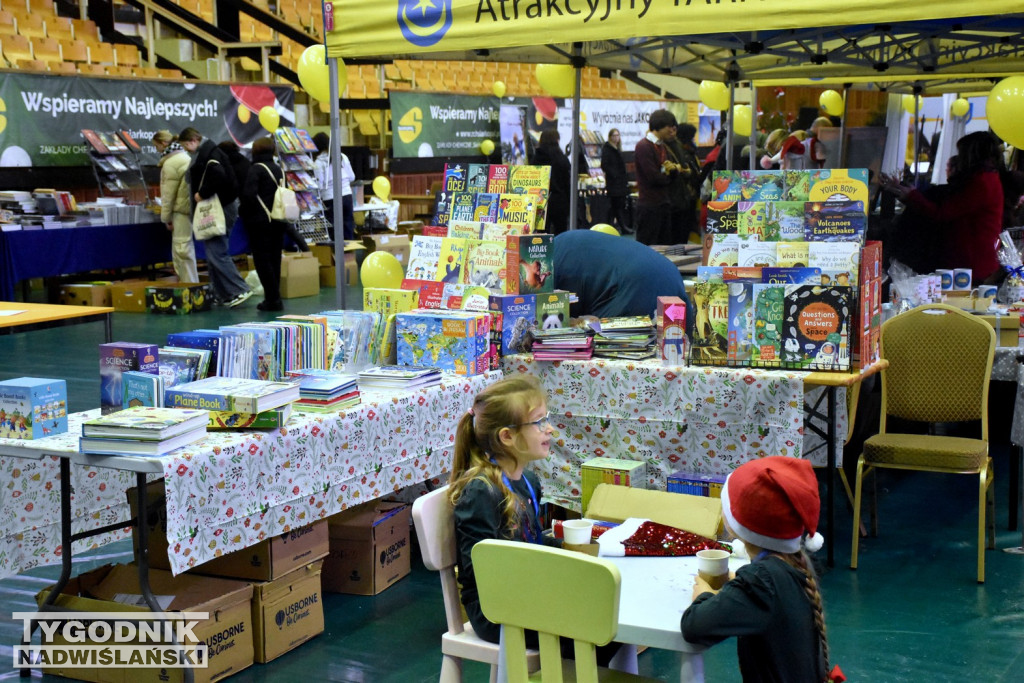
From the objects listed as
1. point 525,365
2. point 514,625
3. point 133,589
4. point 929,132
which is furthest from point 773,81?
point 514,625

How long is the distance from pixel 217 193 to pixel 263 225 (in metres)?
0.60

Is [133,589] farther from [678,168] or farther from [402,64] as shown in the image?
[402,64]

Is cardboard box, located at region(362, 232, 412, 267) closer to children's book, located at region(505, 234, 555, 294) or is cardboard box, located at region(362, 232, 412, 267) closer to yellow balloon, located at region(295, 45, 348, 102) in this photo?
yellow balloon, located at region(295, 45, 348, 102)

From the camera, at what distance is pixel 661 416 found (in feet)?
14.9

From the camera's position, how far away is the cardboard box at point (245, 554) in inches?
147

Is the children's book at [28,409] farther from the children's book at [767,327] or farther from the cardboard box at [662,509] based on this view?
the children's book at [767,327]

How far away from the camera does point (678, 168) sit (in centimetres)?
1027

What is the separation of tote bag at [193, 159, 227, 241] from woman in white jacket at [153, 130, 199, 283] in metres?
0.42

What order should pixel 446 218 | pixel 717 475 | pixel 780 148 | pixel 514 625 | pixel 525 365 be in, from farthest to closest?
1. pixel 780 148
2. pixel 446 218
3. pixel 525 365
4. pixel 717 475
5. pixel 514 625

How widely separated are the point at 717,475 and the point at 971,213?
140 inches

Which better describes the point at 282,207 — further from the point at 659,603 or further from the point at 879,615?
the point at 659,603

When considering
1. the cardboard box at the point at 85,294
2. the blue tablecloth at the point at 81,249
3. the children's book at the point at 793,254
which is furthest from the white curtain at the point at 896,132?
the children's book at the point at 793,254

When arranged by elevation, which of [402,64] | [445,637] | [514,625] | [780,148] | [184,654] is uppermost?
[402,64]

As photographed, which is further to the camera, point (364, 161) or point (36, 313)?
point (364, 161)
